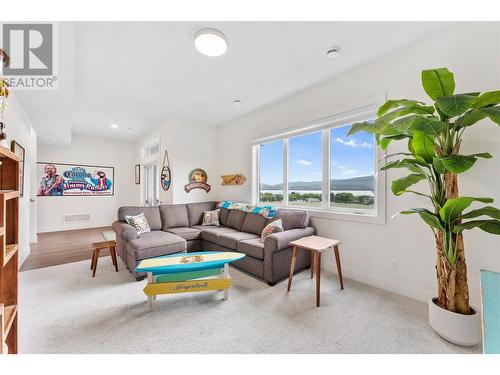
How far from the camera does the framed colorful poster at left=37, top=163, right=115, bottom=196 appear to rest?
549cm

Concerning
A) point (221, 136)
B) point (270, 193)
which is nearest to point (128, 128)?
point (221, 136)

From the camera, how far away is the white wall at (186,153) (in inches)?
174

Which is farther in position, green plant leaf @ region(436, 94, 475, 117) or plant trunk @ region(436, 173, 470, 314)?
plant trunk @ region(436, 173, 470, 314)

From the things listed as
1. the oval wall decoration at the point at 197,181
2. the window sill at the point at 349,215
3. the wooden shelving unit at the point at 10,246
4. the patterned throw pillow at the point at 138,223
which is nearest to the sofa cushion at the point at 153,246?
the patterned throw pillow at the point at 138,223

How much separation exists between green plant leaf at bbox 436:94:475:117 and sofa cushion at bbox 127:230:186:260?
9.86ft

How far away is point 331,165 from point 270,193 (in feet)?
4.34

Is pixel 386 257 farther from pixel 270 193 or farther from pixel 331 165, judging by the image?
pixel 270 193

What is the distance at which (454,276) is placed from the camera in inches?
60.9

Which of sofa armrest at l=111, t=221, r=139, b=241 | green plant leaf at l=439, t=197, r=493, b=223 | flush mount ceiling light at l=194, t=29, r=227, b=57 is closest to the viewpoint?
green plant leaf at l=439, t=197, r=493, b=223

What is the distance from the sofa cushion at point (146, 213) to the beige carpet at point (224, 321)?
115cm

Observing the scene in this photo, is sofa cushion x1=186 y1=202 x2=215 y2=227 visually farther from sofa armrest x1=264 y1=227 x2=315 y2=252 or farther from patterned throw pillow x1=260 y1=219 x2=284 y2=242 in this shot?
sofa armrest x1=264 y1=227 x2=315 y2=252

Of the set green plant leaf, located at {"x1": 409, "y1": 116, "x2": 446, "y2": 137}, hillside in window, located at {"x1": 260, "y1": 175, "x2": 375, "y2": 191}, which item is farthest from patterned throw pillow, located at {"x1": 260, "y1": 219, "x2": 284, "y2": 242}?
green plant leaf, located at {"x1": 409, "y1": 116, "x2": 446, "y2": 137}

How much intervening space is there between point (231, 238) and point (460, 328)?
2386 mm
